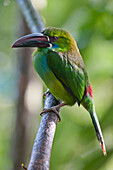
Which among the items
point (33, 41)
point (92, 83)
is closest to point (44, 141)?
point (33, 41)

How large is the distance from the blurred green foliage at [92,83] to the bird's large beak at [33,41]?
5.54 feet

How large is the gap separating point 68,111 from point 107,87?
754mm

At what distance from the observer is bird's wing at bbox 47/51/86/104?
283 centimetres

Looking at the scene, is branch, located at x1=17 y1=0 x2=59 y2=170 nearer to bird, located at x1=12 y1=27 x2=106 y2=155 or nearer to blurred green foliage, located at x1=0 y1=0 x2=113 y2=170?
bird, located at x1=12 y1=27 x2=106 y2=155

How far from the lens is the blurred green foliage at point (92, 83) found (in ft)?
14.9

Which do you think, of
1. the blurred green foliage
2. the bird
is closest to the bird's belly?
the bird

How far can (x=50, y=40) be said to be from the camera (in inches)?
115

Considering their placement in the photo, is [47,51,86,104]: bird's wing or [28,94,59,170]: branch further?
[47,51,86,104]: bird's wing

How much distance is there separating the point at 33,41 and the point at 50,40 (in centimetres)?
19

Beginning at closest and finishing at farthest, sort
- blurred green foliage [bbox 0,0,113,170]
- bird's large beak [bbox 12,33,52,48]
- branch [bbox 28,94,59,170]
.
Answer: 1. branch [bbox 28,94,59,170]
2. bird's large beak [bbox 12,33,52,48]
3. blurred green foliage [bbox 0,0,113,170]

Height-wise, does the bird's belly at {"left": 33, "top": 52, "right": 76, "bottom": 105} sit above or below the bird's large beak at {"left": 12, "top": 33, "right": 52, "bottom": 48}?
below

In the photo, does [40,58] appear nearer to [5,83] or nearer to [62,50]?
[62,50]

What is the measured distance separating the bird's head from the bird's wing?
0.11m

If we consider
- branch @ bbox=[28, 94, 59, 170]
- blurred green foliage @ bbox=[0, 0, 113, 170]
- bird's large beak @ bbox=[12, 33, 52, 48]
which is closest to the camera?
branch @ bbox=[28, 94, 59, 170]
